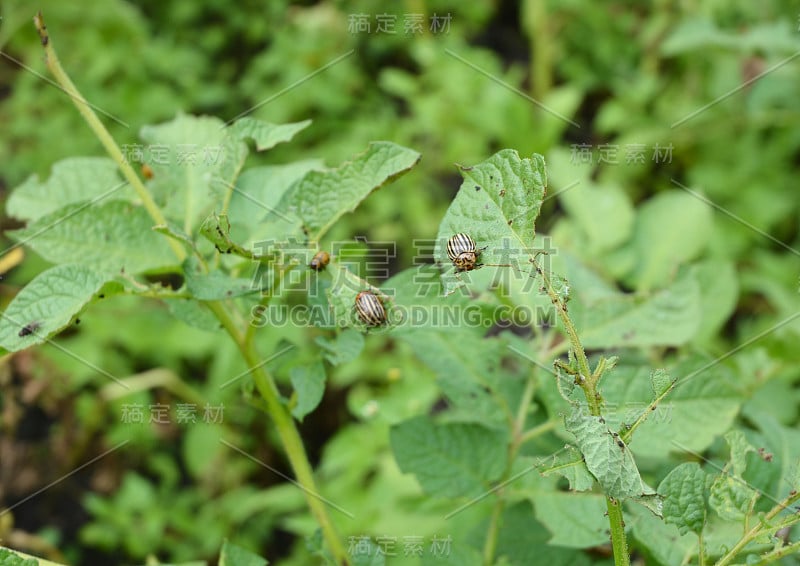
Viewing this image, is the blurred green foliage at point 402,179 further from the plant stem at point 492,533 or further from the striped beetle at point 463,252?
the striped beetle at point 463,252

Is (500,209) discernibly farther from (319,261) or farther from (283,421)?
(283,421)

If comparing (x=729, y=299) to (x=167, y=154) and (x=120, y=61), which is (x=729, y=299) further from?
(x=120, y=61)

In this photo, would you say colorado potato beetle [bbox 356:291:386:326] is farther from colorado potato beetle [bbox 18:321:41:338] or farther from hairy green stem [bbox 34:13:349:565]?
colorado potato beetle [bbox 18:321:41:338]

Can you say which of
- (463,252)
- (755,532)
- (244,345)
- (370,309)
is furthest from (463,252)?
(755,532)

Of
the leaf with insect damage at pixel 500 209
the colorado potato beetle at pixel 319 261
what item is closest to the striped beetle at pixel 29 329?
the colorado potato beetle at pixel 319 261

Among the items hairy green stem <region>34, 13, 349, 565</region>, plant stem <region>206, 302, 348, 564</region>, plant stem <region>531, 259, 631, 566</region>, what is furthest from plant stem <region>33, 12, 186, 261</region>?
plant stem <region>531, 259, 631, 566</region>

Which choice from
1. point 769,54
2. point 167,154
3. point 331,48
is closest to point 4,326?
point 167,154
